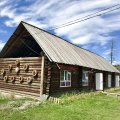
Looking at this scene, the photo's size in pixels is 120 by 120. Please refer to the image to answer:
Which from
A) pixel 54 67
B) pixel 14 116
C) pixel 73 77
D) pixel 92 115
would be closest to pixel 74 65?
pixel 73 77

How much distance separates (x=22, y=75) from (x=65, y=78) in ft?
13.6

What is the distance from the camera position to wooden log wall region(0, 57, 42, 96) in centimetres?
1991

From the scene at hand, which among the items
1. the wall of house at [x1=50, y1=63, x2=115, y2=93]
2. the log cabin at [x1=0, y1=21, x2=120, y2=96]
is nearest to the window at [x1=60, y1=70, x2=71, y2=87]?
the log cabin at [x1=0, y1=21, x2=120, y2=96]

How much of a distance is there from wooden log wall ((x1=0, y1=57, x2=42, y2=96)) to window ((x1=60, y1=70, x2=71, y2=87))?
2.84 metres

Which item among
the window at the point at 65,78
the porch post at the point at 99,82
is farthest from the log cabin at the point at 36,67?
the porch post at the point at 99,82

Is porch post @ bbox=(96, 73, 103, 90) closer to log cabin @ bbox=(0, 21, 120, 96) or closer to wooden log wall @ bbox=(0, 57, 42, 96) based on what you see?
log cabin @ bbox=(0, 21, 120, 96)

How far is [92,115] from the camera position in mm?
13500

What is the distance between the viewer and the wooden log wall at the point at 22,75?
19906mm

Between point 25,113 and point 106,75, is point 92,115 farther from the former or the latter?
point 106,75

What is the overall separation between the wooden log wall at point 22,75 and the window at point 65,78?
284 cm

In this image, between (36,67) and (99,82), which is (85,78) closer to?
(99,82)

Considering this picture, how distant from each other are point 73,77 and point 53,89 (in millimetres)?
4193

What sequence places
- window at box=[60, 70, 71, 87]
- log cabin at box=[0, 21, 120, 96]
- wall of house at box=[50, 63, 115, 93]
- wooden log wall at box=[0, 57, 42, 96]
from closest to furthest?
log cabin at box=[0, 21, 120, 96] → wooden log wall at box=[0, 57, 42, 96] → wall of house at box=[50, 63, 115, 93] → window at box=[60, 70, 71, 87]

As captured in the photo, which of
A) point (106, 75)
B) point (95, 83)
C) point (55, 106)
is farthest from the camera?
point (106, 75)
